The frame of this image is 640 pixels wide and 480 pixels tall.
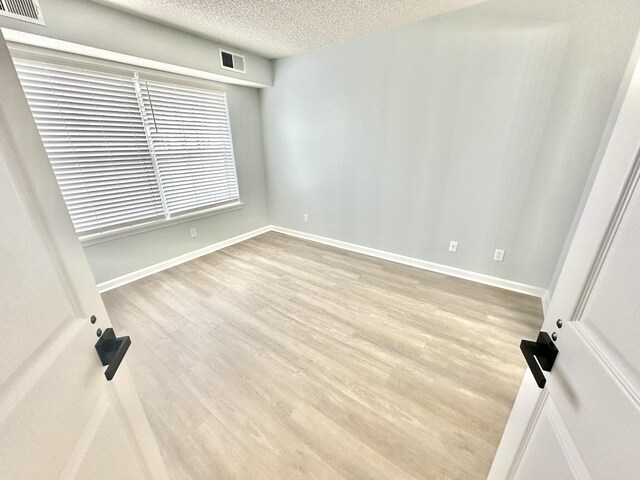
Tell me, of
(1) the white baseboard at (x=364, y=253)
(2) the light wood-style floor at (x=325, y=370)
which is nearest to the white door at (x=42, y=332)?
(2) the light wood-style floor at (x=325, y=370)

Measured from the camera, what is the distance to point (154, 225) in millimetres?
2961

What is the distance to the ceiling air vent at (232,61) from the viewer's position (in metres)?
2.90

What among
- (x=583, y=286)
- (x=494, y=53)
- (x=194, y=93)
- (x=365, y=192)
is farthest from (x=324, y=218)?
(x=583, y=286)

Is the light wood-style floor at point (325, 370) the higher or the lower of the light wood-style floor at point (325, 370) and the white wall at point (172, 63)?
the lower

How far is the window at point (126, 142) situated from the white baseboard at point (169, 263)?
53cm

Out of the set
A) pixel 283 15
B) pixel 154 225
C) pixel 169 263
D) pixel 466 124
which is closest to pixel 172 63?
pixel 283 15

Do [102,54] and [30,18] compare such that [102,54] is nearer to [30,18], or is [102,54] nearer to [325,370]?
[30,18]

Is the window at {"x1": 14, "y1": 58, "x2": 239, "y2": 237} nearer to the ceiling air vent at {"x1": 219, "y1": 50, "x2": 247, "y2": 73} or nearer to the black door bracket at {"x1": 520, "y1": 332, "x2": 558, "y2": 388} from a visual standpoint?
the ceiling air vent at {"x1": 219, "y1": 50, "x2": 247, "y2": 73}

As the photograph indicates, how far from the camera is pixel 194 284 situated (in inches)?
110

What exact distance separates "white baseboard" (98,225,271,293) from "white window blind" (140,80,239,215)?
0.59 meters

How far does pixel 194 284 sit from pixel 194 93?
2.26 meters

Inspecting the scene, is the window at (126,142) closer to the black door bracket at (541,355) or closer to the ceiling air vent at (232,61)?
the ceiling air vent at (232,61)

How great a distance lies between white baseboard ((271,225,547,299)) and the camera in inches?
98.0

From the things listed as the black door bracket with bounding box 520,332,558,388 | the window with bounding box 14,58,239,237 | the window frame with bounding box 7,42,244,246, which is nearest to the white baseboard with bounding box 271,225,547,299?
the window frame with bounding box 7,42,244,246
